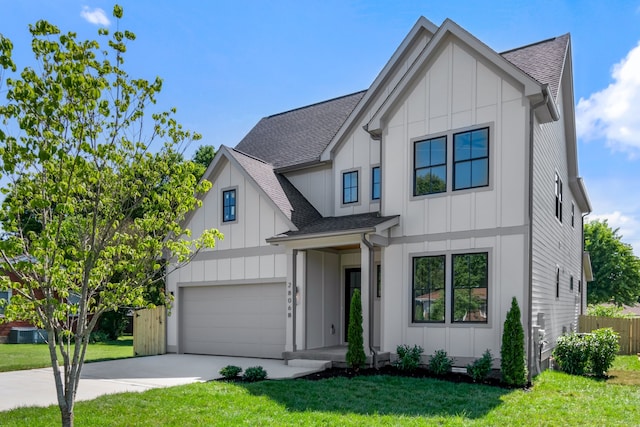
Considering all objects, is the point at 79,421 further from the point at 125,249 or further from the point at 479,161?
the point at 479,161

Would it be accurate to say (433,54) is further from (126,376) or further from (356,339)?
(126,376)

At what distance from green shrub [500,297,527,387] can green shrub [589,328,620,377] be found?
9.69 ft

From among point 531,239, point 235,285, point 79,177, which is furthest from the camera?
point 235,285

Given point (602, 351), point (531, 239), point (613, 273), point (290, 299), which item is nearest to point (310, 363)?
point (290, 299)

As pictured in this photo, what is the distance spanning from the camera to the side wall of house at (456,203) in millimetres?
10922

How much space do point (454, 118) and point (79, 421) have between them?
29.9ft

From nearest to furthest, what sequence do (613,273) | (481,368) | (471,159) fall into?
(481,368) < (471,159) < (613,273)

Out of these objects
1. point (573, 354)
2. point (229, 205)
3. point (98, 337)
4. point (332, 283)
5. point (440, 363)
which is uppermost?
point (229, 205)

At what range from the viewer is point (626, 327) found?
19500mm

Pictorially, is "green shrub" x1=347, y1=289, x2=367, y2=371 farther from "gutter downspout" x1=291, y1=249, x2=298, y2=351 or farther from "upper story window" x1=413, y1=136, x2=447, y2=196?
"upper story window" x1=413, y1=136, x2=447, y2=196

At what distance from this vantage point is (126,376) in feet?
37.1

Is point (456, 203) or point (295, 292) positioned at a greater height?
point (456, 203)

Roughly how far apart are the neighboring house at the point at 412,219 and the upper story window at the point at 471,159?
0.09 ft

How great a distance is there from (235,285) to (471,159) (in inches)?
296
